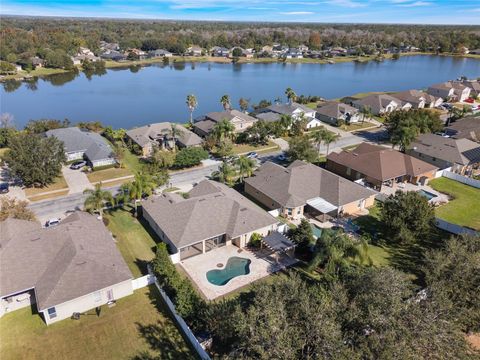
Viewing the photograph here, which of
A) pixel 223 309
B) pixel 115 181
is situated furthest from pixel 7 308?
pixel 115 181

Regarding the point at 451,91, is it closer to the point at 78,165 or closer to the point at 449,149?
the point at 449,149

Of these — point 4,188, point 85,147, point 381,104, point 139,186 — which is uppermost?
point 139,186

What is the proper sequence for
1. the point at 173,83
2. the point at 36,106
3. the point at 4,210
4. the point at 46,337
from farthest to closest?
the point at 173,83 → the point at 36,106 → the point at 4,210 → the point at 46,337

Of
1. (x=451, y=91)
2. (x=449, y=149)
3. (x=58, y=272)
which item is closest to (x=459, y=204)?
(x=449, y=149)

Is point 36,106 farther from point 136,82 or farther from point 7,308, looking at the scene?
point 7,308

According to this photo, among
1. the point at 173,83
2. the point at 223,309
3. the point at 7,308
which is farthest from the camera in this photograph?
the point at 173,83
